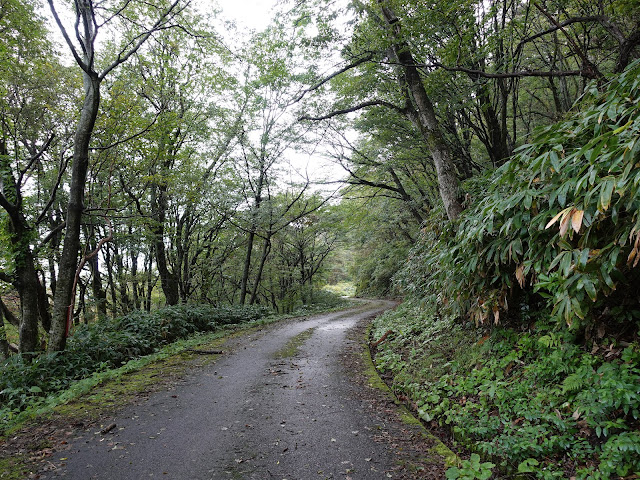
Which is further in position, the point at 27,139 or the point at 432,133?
the point at 27,139

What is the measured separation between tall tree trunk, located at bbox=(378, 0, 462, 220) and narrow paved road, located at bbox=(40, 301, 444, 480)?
3599 mm

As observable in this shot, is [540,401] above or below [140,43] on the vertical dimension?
below

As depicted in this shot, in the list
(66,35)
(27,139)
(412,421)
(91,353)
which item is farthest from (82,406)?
(27,139)

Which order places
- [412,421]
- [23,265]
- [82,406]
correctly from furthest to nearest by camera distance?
[23,265] → [82,406] → [412,421]

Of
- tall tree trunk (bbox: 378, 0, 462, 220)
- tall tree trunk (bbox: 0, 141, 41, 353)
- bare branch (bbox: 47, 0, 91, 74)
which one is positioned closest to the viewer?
bare branch (bbox: 47, 0, 91, 74)

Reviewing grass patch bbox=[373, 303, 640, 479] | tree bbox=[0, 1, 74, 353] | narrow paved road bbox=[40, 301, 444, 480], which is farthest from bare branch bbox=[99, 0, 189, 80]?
grass patch bbox=[373, 303, 640, 479]

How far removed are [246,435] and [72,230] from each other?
17.8 feet

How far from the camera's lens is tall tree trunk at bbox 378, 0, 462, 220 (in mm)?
5867

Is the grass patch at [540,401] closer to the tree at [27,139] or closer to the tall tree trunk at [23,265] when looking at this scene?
the tall tree trunk at [23,265]

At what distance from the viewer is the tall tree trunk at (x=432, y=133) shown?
5.87 meters

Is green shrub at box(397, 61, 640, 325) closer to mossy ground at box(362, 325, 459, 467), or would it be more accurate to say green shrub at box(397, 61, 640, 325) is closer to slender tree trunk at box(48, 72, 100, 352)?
mossy ground at box(362, 325, 459, 467)

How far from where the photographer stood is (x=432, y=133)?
614cm

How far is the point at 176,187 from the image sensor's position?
1159 cm

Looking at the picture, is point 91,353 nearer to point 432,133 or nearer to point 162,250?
point 162,250
